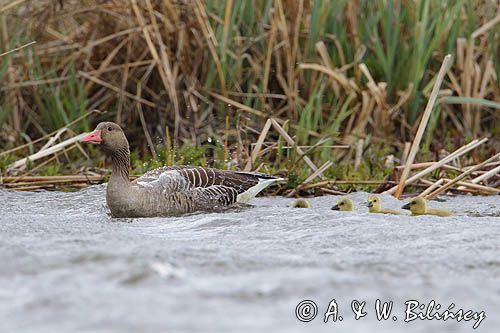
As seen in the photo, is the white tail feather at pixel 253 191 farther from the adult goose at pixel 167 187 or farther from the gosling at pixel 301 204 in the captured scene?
the gosling at pixel 301 204

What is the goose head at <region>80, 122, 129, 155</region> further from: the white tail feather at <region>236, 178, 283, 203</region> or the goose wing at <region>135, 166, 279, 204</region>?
the white tail feather at <region>236, 178, 283, 203</region>

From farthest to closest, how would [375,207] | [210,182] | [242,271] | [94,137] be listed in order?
1. [210,182]
2. [94,137]
3. [375,207]
4. [242,271]

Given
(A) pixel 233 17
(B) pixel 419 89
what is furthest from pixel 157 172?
(B) pixel 419 89

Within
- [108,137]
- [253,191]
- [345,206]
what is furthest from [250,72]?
[345,206]

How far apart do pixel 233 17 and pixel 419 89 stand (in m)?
1.90

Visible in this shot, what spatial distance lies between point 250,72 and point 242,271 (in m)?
5.46

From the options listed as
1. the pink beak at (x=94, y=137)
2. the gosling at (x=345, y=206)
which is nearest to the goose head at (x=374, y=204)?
the gosling at (x=345, y=206)

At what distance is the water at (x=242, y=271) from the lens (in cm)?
354

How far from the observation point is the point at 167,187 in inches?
272

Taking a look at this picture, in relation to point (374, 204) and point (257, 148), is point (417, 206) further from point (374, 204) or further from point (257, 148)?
point (257, 148)

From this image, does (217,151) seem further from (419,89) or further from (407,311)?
(407,311)

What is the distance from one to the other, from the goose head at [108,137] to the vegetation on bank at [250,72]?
1684 mm

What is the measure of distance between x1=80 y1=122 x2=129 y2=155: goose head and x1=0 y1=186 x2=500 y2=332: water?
3.42 ft

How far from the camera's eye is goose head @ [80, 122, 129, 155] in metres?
7.04
